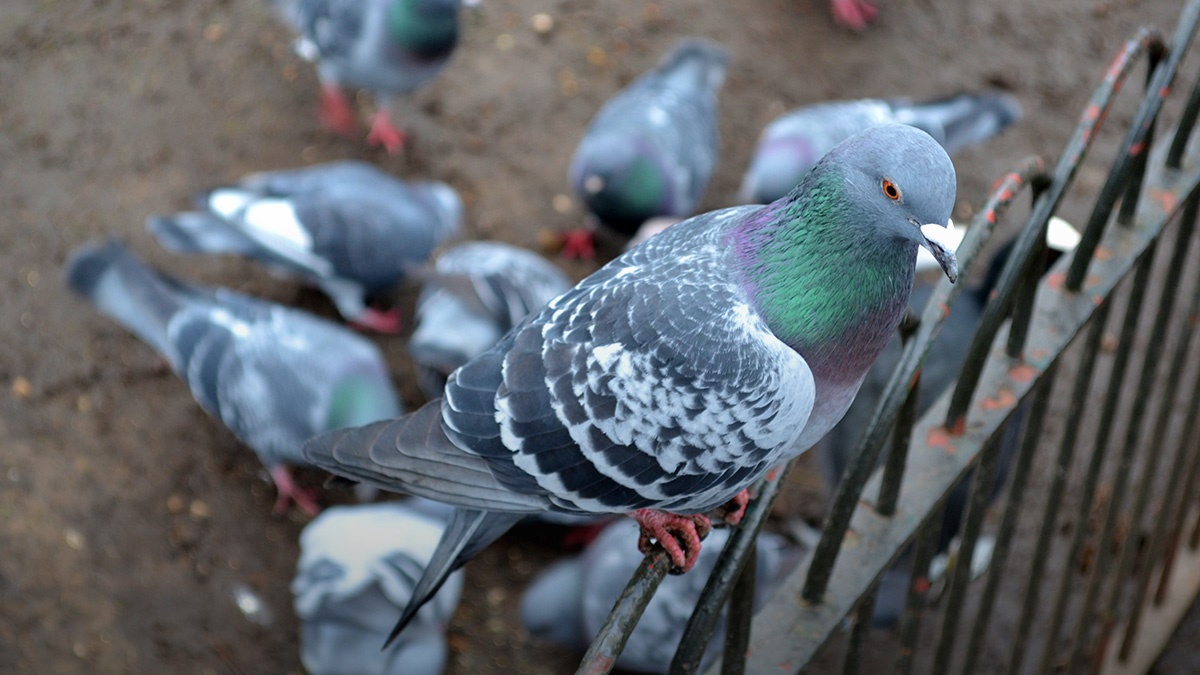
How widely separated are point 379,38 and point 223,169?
3.58 ft

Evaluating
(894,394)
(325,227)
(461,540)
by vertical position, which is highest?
(894,394)

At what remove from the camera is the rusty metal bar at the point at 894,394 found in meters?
1.74

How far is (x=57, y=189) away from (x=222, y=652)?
2676mm

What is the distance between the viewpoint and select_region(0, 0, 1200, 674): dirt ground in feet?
14.0

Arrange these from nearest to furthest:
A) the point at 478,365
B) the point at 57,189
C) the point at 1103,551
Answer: the point at 478,365
the point at 1103,551
the point at 57,189

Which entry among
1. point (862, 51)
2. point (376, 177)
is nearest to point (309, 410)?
point (376, 177)

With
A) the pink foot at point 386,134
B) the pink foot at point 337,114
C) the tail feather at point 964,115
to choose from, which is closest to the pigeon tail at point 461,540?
the tail feather at point 964,115

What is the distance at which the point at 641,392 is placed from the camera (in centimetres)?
200

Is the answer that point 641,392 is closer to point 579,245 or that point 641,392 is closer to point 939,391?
point 939,391

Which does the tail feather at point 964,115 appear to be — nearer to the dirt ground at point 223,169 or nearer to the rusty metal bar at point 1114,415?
the dirt ground at point 223,169

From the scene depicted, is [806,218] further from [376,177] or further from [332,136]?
[332,136]

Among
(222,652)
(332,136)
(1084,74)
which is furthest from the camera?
(1084,74)

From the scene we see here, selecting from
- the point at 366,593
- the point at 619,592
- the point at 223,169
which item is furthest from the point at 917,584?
the point at 223,169

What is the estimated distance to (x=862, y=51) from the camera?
21.2 feet
